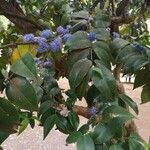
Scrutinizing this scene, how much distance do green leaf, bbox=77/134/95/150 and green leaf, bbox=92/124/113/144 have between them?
0.5 inches

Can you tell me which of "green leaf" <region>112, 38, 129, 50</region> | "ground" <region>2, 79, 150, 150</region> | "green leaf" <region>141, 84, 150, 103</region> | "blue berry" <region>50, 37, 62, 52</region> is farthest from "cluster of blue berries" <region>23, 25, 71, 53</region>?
"ground" <region>2, 79, 150, 150</region>

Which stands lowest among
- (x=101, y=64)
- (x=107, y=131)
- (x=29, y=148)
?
(x=29, y=148)

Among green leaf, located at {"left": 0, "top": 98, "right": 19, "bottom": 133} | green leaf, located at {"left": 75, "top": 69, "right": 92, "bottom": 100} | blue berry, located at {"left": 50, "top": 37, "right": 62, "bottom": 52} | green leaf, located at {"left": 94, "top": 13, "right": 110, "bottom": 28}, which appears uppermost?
green leaf, located at {"left": 94, "top": 13, "right": 110, "bottom": 28}

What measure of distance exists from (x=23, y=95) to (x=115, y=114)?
177 mm

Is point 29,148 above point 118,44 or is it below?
below

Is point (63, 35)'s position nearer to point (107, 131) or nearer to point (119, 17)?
point (107, 131)

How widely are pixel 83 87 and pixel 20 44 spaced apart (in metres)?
0.13

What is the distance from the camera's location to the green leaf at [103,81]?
65 cm

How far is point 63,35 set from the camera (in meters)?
0.73

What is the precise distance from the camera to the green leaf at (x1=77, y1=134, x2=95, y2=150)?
659mm

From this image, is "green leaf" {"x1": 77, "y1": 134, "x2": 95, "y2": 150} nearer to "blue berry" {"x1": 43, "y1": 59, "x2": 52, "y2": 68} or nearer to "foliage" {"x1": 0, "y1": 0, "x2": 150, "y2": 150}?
"foliage" {"x1": 0, "y1": 0, "x2": 150, "y2": 150}

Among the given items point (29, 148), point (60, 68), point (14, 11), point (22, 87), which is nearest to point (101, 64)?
point (22, 87)

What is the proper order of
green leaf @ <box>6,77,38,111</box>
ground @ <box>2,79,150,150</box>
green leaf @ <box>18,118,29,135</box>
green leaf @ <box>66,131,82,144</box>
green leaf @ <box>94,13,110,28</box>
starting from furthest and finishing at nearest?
ground @ <box>2,79,150,150</box>
green leaf @ <box>18,118,29,135</box>
green leaf @ <box>94,13,110,28</box>
green leaf @ <box>66,131,82,144</box>
green leaf @ <box>6,77,38,111</box>

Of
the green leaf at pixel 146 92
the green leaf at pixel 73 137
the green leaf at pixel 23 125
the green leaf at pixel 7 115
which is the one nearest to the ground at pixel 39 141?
the green leaf at pixel 23 125
